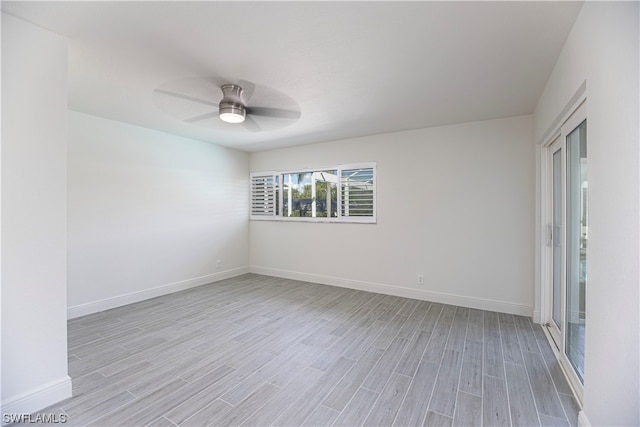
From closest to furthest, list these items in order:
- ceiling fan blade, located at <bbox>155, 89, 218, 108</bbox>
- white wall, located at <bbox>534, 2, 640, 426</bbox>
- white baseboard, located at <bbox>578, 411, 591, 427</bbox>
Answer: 1. white wall, located at <bbox>534, 2, 640, 426</bbox>
2. white baseboard, located at <bbox>578, 411, 591, 427</bbox>
3. ceiling fan blade, located at <bbox>155, 89, 218, 108</bbox>

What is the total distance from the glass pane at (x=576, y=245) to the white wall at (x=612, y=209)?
57 centimetres

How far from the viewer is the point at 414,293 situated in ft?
13.6

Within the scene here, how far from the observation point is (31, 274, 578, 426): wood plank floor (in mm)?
1803

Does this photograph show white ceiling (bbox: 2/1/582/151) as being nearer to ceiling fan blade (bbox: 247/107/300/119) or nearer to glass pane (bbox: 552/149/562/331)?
ceiling fan blade (bbox: 247/107/300/119)

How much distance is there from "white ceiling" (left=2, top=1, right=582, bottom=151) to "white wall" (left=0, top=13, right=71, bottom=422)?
0.28 m

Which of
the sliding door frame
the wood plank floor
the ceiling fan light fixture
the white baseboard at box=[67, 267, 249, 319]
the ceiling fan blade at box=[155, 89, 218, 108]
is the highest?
the ceiling fan blade at box=[155, 89, 218, 108]

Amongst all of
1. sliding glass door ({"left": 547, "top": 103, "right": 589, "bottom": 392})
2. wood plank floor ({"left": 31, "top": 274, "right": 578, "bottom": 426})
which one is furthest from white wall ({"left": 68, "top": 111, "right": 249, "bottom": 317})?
sliding glass door ({"left": 547, "top": 103, "right": 589, "bottom": 392})

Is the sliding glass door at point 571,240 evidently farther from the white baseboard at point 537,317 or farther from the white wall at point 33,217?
the white wall at point 33,217

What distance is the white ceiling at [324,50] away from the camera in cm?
167

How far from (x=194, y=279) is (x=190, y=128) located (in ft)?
8.11

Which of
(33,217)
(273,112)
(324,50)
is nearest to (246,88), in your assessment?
(273,112)

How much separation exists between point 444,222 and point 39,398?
426 centimetres

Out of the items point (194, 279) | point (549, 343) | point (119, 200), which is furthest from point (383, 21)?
Result: point (194, 279)

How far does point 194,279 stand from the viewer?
15.7 feet
